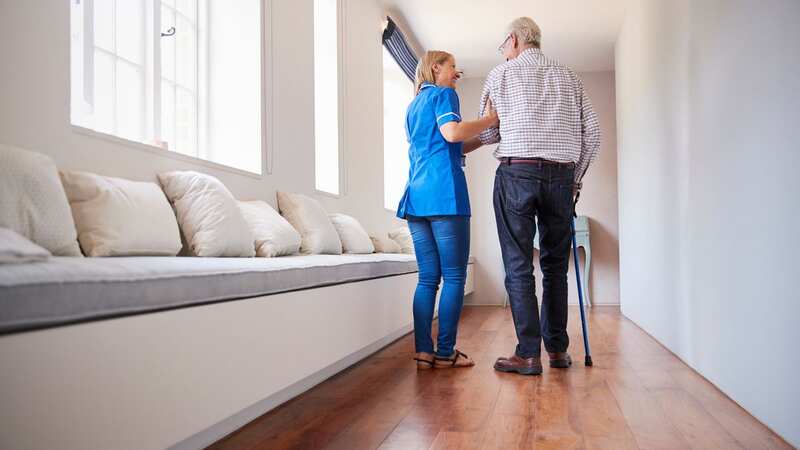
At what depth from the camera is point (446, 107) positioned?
3227mm

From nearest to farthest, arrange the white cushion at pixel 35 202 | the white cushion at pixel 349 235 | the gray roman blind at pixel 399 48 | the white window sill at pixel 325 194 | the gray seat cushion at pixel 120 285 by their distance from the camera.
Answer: the gray seat cushion at pixel 120 285 < the white cushion at pixel 35 202 < the white cushion at pixel 349 235 < the white window sill at pixel 325 194 < the gray roman blind at pixel 399 48

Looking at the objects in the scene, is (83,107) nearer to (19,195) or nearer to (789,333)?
(19,195)

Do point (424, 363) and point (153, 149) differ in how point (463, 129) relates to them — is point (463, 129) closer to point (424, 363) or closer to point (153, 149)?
point (424, 363)

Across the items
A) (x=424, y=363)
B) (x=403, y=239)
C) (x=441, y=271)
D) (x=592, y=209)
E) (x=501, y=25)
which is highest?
(x=501, y=25)

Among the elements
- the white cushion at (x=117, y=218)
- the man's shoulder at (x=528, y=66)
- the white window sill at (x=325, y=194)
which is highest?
the man's shoulder at (x=528, y=66)

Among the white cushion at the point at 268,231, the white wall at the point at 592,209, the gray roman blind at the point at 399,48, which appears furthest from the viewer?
the white wall at the point at 592,209

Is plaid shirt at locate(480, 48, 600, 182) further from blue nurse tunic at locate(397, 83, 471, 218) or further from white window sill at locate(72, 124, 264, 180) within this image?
white window sill at locate(72, 124, 264, 180)

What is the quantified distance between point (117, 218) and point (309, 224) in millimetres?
1541

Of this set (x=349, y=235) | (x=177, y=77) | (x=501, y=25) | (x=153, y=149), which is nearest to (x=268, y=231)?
(x=153, y=149)

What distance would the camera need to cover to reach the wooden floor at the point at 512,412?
2.01m

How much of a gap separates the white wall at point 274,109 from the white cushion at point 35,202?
200 millimetres

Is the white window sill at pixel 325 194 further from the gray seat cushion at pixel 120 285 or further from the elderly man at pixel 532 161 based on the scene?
the gray seat cushion at pixel 120 285

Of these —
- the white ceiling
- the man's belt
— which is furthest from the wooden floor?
the white ceiling

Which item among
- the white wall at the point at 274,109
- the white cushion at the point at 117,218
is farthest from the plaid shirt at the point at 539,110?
the white cushion at the point at 117,218
